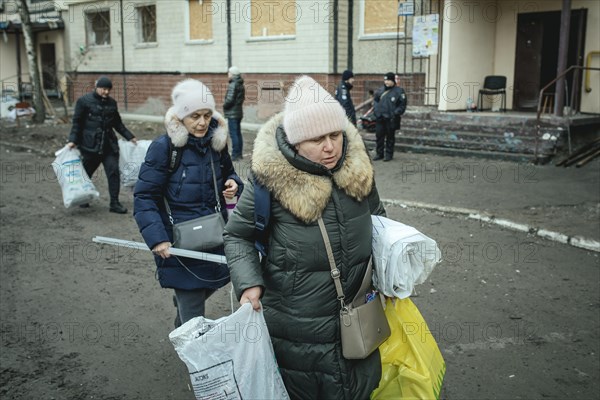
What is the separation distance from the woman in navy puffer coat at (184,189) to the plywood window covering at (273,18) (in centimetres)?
1518

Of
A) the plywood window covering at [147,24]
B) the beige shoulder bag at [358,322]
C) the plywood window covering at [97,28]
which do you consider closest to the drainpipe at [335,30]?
the plywood window covering at [147,24]

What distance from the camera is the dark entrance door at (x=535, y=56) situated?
15.4m

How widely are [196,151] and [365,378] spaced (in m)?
1.86

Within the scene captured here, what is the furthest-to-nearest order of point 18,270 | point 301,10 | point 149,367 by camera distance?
point 301,10
point 18,270
point 149,367

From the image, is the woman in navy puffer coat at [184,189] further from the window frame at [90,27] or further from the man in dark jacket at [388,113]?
the window frame at [90,27]

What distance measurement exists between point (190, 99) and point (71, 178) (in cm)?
491

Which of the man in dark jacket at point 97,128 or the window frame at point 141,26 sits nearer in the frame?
the man in dark jacket at point 97,128

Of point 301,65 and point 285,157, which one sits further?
point 301,65

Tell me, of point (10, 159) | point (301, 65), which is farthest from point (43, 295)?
point (301, 65)

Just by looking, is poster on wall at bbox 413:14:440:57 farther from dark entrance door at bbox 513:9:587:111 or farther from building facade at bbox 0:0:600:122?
dark entrance door at bbox 513:9:587:111

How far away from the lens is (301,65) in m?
18.6

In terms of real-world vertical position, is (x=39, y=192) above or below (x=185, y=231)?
below

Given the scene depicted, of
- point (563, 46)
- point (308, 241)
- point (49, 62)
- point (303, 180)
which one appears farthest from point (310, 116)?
point (49, 62)

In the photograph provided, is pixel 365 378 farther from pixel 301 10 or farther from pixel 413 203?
pixel 301 10
